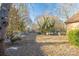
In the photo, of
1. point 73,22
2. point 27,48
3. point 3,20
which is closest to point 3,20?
point 3,20

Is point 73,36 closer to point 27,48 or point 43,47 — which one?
point 43,47

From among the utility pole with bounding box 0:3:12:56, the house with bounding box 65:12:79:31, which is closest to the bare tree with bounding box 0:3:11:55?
the utility pole with bounding box 0:3:12:56

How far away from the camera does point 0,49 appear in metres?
1.75

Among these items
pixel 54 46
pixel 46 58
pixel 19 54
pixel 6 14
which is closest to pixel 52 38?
pixel 54 46

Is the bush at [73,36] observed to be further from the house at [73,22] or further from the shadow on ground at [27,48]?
the shadow on ground at [27,48]

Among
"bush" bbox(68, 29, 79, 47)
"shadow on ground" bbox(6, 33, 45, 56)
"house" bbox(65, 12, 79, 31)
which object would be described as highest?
"house" bbox(65, 12, 79, 31)

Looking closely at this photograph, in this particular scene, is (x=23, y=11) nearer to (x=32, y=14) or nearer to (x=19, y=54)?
(x=32, y=14)

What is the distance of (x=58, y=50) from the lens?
175cm

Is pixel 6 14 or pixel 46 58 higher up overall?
pixel 6 14

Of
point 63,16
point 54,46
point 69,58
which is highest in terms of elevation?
point 63,16

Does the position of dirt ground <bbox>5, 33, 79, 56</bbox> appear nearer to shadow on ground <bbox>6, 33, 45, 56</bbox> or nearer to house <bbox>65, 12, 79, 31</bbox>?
shadow on ground <bbox>6, 33, 45, 56</bbox>

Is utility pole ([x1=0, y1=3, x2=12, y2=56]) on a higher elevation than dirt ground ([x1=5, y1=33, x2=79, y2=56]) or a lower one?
higher

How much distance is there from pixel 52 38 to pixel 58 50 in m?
0.13

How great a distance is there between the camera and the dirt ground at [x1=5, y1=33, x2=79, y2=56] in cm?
175
